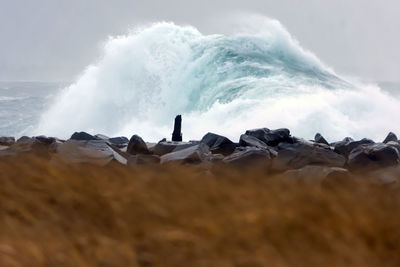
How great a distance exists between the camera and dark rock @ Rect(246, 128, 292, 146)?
23.7 ft

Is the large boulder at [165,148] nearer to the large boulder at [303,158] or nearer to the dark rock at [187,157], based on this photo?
the dark rock at [187,157]

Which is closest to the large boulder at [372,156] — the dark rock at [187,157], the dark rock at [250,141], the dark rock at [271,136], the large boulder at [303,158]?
the large boulder at [303,158]

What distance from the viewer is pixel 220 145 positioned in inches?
261

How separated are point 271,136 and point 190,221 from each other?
19.0 feet

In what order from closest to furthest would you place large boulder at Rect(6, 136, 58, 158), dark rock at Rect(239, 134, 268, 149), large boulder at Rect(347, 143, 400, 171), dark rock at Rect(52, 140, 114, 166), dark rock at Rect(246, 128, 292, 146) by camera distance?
dark rock at Rect(52, 140, 114, 166)
large boulder at Rect(6, 136, 58, 158)
large boulder at Rect(347, 143, 400, 171)
dark rock at Rect(239, 134, 268, 149)
dark rock at Rect(246, 128, 292, 146)

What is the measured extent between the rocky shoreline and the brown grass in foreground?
387 mm

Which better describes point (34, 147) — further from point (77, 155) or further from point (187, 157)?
point (77, 155)

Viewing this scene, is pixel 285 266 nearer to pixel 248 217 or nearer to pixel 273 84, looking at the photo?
pixel 248 217

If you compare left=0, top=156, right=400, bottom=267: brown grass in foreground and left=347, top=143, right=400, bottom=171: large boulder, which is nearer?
left=0, top=156, right=400, bottom=267: brown grass in foreground

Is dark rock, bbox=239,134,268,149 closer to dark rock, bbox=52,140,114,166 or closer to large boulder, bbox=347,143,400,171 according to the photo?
large boulder, bbox=347,143,400,171

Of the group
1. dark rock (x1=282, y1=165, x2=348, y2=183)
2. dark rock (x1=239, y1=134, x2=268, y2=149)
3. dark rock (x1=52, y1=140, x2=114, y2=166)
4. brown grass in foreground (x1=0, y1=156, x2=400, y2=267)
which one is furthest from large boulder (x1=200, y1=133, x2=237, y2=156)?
brown grass in foreground (x1=0, y1=156, x2=400, y2=267)

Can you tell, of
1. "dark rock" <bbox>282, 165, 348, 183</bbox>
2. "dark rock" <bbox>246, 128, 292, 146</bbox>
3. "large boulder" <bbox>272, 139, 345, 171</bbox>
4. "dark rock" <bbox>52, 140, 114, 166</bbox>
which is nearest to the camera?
"dark rock" <bbox>52, 140, 114, 166</bbox>

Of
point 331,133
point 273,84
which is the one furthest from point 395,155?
point 273,84

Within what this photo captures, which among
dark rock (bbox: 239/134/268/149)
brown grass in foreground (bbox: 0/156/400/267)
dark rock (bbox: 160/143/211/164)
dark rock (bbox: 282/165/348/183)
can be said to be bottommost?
brown grass in foreground (bbox: 0/156/400/267)
